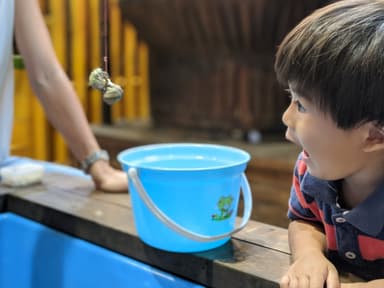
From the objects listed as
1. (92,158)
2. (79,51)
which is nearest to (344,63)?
(92,158)

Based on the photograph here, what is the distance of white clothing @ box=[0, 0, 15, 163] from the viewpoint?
0.96 metres

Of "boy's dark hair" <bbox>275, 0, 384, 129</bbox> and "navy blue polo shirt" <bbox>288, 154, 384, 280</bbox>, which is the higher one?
"boy's dark hair" <bbox>275, 0, 384, 129</bbox>

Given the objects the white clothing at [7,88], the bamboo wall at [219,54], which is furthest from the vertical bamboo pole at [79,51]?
the white clothing at [7,88]

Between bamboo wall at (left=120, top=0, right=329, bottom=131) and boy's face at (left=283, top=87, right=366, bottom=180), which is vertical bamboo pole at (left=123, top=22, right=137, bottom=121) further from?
boy's face at (left=283, top=87, right=366, bottom=180)

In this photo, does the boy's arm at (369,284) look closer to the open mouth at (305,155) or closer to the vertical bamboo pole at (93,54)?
the open mouth at (305,155)

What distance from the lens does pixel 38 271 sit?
2.98 feet

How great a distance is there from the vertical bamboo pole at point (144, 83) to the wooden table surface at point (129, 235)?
5.73ft

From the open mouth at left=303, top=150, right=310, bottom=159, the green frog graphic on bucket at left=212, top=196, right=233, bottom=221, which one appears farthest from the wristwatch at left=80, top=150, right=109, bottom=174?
the open mouth at left=303, top=150, right=310, bottom=159

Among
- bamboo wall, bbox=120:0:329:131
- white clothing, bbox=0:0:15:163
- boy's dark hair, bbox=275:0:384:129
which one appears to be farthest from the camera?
bamboo wall, bbox=120:0:329:131

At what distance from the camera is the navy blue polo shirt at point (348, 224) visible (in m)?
0.57

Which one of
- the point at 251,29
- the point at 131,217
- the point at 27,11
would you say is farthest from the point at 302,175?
the point at 251,29

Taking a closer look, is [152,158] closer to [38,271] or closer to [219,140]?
[38,271]

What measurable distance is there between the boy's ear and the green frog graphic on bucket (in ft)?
0.67

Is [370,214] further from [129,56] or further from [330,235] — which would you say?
[129,56]
